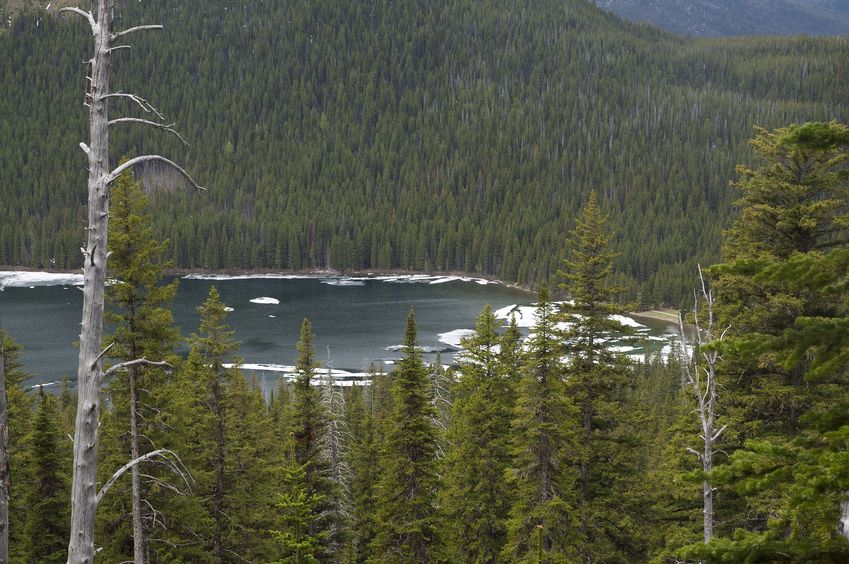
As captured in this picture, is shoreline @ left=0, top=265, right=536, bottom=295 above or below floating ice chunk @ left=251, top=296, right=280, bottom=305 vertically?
above

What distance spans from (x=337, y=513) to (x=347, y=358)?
59.8 m

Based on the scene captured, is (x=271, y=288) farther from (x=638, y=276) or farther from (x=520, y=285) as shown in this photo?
(x=638, y=276)

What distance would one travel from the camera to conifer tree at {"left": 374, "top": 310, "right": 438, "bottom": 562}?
22.4 m

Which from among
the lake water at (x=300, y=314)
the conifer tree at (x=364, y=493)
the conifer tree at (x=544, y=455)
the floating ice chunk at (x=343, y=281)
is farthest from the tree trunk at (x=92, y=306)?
the floating ice chunk at (x=343, y=281)

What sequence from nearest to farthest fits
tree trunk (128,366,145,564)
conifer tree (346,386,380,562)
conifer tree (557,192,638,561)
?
tree trunk (128,366,145,564)
conifer tree (557,192,638,561)
conifer tree (346,386,380,562)

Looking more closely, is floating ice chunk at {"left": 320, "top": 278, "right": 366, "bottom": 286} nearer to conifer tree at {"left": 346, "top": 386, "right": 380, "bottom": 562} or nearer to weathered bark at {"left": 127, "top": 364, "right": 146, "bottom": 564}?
conifer tree at {"left": 346, "top": 386, "right": 380, "bottom": 562}

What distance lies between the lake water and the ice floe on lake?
204 mm

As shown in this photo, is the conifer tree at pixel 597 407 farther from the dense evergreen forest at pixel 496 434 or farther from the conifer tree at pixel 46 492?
the conifer tree at pixel 46 492

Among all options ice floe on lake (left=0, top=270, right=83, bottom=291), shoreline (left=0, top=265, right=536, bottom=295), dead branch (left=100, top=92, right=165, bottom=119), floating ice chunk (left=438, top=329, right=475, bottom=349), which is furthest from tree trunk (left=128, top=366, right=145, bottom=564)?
shoreline (left=0, top=265, right=536, bottom=295)

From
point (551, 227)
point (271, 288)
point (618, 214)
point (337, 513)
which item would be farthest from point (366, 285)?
point (337, 513)

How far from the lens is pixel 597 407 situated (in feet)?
67.7

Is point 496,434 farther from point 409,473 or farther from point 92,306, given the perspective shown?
point 92,306

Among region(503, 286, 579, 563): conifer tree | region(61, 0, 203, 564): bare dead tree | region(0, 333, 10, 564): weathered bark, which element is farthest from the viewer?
region(503, 286, 579, 563): conifer tree

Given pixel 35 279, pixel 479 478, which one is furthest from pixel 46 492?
pixel 35 279
